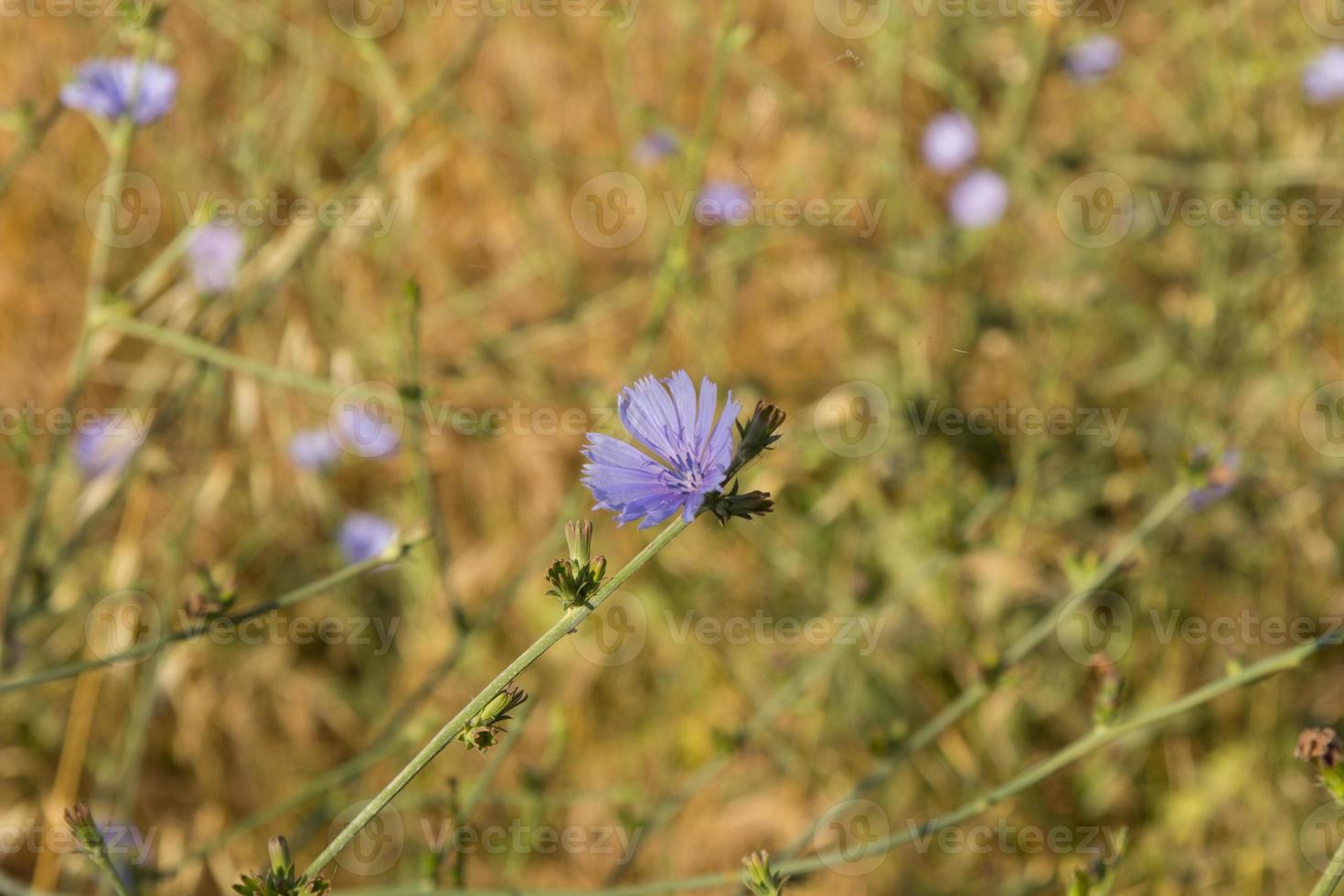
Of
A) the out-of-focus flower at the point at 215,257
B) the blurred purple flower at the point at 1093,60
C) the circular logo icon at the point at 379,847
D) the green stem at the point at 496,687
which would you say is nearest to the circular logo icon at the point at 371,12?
the out-of-focus flower at the point at 215,257

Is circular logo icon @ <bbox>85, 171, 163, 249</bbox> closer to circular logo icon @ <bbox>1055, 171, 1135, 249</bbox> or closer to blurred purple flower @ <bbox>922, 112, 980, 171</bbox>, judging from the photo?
blurred purple flower @ <bbox>922, 112, 980, 171</bbox>

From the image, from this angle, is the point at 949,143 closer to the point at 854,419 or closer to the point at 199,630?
the point at 854,419

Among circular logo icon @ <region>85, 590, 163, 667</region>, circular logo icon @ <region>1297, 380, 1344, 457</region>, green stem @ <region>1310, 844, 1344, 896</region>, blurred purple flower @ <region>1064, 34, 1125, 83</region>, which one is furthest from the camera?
blurred purple flower @ <region>1064, 34, 1125, 83</region>

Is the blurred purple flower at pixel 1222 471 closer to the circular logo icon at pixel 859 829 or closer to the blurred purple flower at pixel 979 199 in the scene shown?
the circular logo icon at pixel 859 829

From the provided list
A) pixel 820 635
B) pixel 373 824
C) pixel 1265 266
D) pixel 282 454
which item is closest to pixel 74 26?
pixel 282 454

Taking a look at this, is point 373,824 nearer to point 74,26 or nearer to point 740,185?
point 740,185

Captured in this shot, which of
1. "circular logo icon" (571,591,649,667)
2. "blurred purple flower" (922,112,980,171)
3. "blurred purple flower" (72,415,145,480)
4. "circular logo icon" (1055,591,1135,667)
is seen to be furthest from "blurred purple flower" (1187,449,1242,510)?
"blurred purple flower" (72,415,145,480)

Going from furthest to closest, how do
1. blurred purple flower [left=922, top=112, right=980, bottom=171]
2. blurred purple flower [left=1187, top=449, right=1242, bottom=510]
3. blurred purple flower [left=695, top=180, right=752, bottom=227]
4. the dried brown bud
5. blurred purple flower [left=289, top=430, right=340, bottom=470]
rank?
blurred purple flower [left=922, top=112, right=980, bottom=171]
blurred purple flower [left=289, top=430, right=340, bottom=470]
blurred purple flower [left=695, top=180, right=752, bottom=227]
blurred purple flower [left=1187, top=449, right=1242, bottom=510]
the dried brown bud
